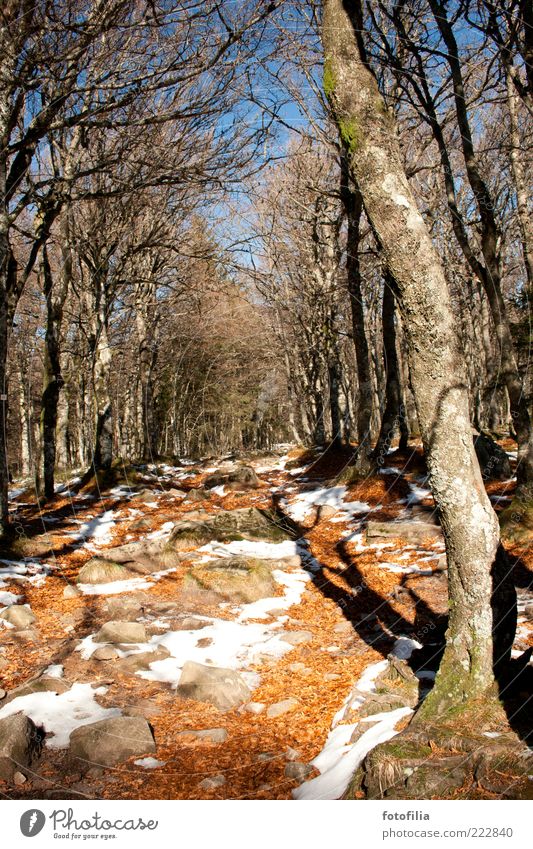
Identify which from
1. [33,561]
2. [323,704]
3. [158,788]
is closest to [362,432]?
[33,561]

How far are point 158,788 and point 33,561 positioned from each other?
17.0ft

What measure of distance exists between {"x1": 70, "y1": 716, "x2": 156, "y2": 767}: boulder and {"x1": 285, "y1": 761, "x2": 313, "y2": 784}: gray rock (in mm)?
972

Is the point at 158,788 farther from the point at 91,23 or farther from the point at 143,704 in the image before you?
the point at 91,23

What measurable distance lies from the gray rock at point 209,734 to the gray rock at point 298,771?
25.4 inches

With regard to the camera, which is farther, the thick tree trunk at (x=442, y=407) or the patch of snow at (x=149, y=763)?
the patch of snow at (x=149, y=763)

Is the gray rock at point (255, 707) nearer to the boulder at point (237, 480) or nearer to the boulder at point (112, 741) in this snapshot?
the boulder at point (112, 741)

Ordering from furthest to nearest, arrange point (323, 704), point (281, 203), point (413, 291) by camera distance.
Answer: point (281, 203) < point (323, 704) < point (413, 291)

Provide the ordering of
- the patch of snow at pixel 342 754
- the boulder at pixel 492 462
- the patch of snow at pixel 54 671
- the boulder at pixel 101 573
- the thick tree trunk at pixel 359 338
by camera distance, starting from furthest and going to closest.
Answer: the thick tree trunk at pixel 359 338 → the boulder at pixel 492 462 → the boulder at pixel 101 573 → the patch of snow at pixel 54 671 → the patch of snow at pixel 342 754

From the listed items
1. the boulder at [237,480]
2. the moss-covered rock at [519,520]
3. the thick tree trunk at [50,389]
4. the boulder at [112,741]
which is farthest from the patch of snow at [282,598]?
the thick tree trunk at [50,389]

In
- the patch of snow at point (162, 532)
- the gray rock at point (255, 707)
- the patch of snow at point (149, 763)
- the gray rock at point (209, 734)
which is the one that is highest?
the patch of snow at point (162, 532)

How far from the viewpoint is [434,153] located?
17.7 meters

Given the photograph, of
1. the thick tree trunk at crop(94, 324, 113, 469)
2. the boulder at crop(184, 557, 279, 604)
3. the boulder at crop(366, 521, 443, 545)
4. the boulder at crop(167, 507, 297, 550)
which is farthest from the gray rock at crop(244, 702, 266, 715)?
the thick tree trunk at crop(94, 324, 113, 469)

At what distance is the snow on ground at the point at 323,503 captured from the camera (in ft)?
35.3

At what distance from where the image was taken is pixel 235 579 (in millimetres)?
7102
